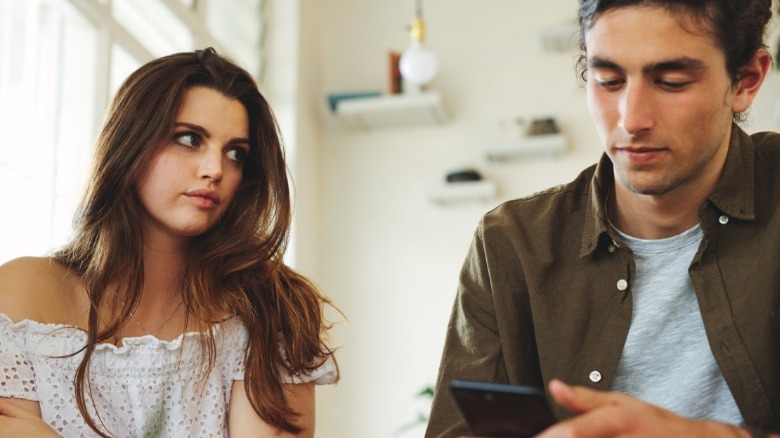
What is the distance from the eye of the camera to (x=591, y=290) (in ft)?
5.25

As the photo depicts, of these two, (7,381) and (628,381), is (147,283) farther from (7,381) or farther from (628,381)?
(628,381)

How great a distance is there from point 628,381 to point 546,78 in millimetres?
3360

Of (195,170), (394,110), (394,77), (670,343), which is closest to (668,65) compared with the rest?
(670,343)

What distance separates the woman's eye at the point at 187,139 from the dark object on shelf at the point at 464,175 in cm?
274

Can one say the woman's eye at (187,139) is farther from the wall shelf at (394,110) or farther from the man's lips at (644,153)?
the wall shelf at (394,110)

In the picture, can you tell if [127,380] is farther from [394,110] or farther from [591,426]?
[394,110]

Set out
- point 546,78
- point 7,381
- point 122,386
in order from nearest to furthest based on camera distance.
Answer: point 7,381 → point 122,386 → point 546,78

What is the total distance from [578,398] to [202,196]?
1093mm

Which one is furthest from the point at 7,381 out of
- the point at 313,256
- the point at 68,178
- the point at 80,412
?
the point at 313,256

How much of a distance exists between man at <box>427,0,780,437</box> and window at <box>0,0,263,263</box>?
164 centimetres

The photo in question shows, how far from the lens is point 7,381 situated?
168cm

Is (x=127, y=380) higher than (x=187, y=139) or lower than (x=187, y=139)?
lower

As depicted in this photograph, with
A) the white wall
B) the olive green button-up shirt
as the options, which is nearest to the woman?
the olive green button-up shirt

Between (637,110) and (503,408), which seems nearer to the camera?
(503,408)
